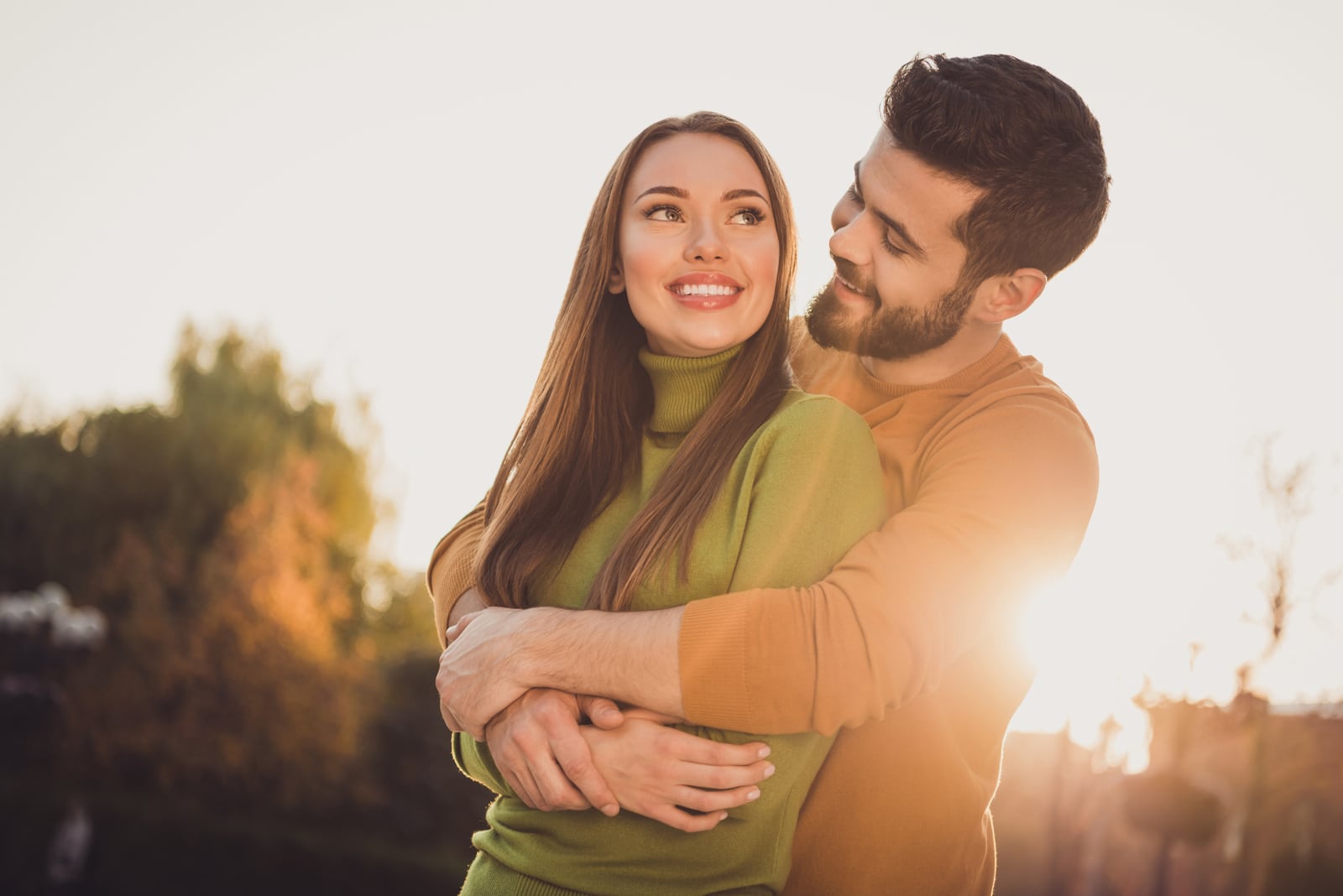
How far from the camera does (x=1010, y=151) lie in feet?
10.1

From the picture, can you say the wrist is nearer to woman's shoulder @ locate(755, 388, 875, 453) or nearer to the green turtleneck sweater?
the green turtleneck sweater

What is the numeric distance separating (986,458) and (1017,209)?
1005 millimetres

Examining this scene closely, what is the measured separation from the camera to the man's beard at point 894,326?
309 cm

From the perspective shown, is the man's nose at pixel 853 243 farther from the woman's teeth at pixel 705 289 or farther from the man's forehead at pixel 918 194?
the woman's teeth at pixel 705 289

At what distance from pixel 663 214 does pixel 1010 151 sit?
94 centimetres

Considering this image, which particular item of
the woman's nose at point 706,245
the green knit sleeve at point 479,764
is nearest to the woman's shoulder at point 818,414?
the woman's nose at point 706,245

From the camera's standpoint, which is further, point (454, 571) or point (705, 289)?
Result: point (454, 571)

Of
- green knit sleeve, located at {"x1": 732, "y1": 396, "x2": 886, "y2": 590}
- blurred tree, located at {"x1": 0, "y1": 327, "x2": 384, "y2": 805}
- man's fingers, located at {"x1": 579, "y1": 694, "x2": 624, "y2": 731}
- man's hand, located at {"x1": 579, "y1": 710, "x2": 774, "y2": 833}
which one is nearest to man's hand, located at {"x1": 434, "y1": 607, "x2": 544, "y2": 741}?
man's fingers, located at {"x1": 579, "y1": 694, "x2": 624, "y2": 731}

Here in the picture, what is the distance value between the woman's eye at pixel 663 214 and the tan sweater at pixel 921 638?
69cm

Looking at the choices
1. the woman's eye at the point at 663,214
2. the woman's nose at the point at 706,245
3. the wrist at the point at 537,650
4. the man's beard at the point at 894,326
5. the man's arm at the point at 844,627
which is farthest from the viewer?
the man's beard at the point at 894,326

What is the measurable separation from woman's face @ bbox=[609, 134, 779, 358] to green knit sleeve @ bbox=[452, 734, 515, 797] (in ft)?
3.40

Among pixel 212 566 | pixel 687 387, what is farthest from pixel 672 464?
pixel 212 566

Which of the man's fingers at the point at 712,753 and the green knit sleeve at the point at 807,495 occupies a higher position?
the green knit sleeve at the point at 807,495

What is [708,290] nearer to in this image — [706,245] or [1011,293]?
[706,245]
